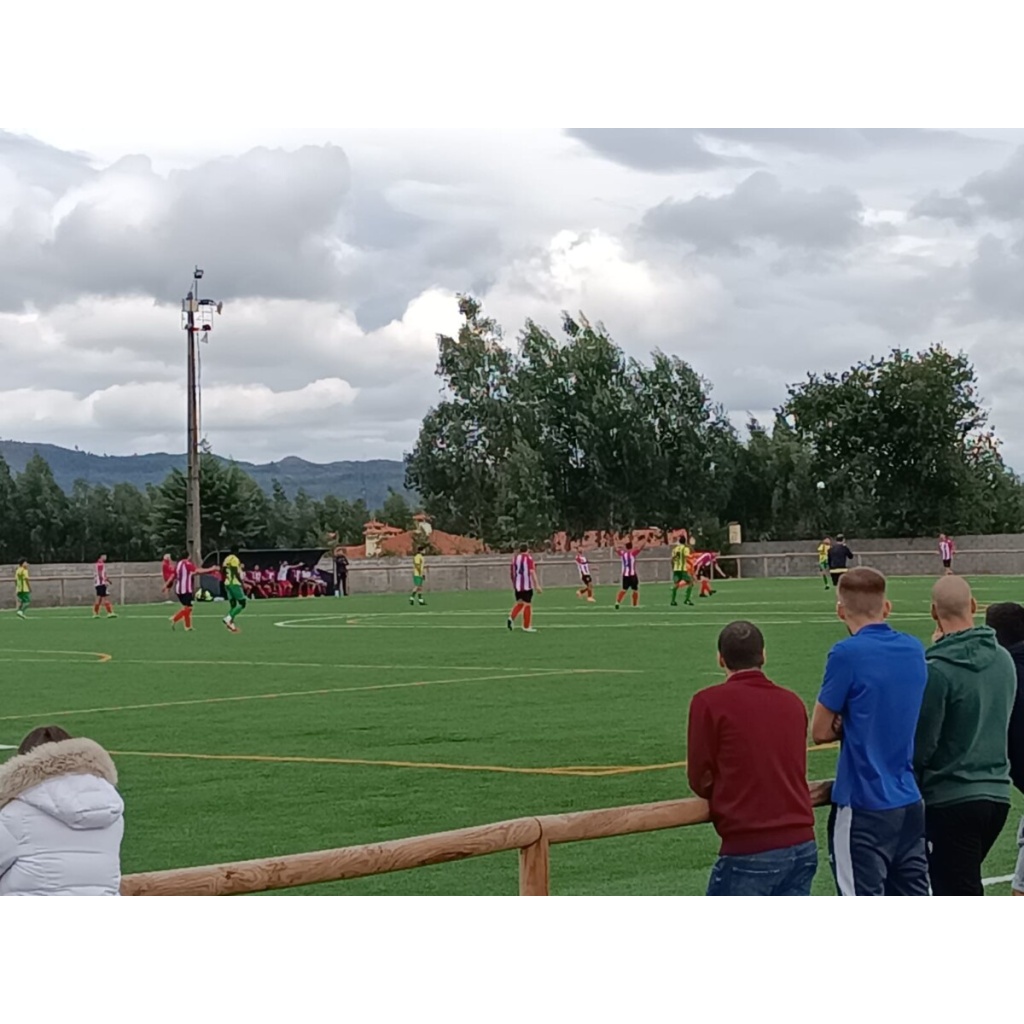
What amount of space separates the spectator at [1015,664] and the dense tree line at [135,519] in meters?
60.8

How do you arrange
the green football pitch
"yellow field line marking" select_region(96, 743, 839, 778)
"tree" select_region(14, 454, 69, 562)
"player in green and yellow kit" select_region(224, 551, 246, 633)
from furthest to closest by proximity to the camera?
1. "tree" select_region(14, 454, 69, 562)
2. "player in green and yellow kit" select_region(224, 551, 246, 633)
3. "yellow field line marking" select_region(96, 743, 839, 778)
4. the green football pitch

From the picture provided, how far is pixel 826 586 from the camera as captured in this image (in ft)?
152

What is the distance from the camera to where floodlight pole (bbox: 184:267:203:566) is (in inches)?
1720

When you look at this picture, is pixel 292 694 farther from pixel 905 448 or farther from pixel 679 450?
pixel 679 450

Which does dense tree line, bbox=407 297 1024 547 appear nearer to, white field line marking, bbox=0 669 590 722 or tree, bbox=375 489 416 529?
tree, bbox=375 489 416 529

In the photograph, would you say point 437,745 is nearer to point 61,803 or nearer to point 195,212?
point 195,212

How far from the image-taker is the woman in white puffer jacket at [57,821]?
5586 millimetres

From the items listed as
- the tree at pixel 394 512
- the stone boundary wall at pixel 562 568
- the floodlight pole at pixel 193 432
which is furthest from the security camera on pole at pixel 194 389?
the tree at pixel 394 512

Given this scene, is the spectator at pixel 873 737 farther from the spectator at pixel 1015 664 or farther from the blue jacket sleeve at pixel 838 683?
the spectator at pixel 1015 664

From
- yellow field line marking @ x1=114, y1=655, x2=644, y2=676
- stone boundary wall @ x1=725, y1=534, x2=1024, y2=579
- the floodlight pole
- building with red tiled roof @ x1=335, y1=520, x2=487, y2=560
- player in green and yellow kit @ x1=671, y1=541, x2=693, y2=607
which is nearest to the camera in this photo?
yellow field line marking @ x1=114, y1=655, x2=644, y2=676

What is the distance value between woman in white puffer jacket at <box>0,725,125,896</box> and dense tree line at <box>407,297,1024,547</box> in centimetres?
4594

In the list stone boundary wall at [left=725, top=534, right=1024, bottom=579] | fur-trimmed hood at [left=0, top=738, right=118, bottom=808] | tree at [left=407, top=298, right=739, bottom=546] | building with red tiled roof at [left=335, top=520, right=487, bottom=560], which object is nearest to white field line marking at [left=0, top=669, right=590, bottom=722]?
fur-trimmed hood at [left=0, top=738, right=118, bottom=808]

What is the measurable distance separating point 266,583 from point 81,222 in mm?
35091
